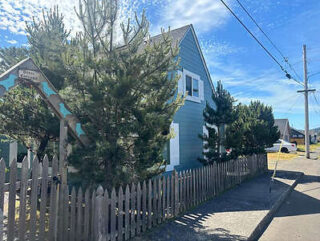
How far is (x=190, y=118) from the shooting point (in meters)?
10.6

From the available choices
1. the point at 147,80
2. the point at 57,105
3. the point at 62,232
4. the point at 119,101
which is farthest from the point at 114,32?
the point at 62,232

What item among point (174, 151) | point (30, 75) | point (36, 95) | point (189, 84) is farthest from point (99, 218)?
point (189, 84)

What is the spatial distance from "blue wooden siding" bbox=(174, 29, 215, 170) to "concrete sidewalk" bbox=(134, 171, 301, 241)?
2558 millimetres

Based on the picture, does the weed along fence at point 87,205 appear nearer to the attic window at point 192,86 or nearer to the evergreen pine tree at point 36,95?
the evergreen pine tree at point 36,95

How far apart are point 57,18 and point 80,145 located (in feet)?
13.8

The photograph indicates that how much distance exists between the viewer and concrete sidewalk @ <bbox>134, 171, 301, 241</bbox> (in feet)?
15.7

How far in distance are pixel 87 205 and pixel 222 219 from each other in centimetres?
347

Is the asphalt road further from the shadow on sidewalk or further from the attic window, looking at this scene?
the attic window

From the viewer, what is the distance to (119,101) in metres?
4.52

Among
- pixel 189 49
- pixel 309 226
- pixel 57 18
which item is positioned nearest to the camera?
pixel 309 226

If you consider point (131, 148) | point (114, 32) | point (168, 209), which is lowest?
point (168, 209)

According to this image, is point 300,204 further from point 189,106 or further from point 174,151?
point 189,106

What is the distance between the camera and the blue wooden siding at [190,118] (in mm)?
10008

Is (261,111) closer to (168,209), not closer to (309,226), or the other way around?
(309,226)
